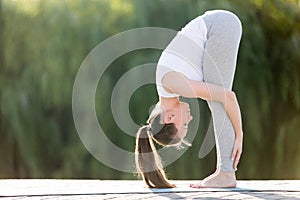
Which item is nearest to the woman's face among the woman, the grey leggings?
the woman

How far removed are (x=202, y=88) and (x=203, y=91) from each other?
2cm

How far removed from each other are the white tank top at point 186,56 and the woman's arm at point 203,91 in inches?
1.5

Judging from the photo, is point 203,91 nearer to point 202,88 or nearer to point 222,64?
point 202,88

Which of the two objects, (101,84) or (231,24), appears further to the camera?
(101,84)

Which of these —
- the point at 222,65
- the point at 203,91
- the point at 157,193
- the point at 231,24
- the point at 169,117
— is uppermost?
the point at 231,24

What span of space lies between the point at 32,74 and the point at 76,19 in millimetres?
687

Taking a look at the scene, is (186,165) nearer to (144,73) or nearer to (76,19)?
(144,73)

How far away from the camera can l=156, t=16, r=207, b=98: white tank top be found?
340cm

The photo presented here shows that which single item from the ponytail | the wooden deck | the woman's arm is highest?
the woman's arm

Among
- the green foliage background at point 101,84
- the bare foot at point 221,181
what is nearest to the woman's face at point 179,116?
the bare foot at point 221,181

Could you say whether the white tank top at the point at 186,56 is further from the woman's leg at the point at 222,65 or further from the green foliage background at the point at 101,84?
the green foliage background at the point at 101,84

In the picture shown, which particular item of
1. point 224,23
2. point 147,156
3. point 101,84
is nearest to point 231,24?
point 224,23

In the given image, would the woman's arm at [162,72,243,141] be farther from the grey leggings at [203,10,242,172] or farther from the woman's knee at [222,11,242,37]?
the woman's knee at [222,11,242,37]

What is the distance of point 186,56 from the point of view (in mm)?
3441
